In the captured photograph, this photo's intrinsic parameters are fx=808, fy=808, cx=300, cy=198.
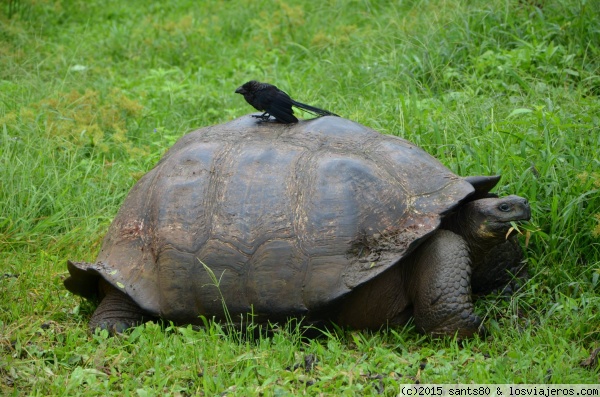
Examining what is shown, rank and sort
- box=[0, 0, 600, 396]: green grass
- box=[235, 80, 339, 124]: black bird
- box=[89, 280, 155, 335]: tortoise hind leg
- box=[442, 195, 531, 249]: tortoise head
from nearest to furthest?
box=[0, 0, 600, 396]: green grass < box=[442, 195, 531, 249]: tortoise head < box=[89, 280, 155, 335]: tortoise hind leg < box=[235, 80, 339, 124]: black bird

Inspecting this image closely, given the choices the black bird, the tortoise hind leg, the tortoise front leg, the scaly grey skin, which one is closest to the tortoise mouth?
the scaly grey skin

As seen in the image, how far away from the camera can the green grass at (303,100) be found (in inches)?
165

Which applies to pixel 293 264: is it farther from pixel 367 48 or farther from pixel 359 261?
pixel 367 48

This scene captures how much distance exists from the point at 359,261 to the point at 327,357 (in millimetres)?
564

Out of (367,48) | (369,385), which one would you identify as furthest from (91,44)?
(369,385)

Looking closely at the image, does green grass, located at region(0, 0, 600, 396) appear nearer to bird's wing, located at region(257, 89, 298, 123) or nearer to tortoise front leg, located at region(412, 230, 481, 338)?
tortoise front leg, located at region(412, 230, 481, 338)

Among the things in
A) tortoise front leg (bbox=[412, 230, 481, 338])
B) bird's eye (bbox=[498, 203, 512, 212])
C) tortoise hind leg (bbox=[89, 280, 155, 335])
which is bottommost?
tortoise hind leg (bbox=[89, 280, 155, 335])

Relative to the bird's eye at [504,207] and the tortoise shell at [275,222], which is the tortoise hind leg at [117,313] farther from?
the bird's eye at [504,207]

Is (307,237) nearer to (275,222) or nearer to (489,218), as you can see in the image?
(275,222)

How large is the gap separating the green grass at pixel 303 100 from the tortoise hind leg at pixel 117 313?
138 millimetres

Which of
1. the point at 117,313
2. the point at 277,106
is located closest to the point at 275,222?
the point at 277,106

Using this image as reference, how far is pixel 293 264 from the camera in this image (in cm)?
453

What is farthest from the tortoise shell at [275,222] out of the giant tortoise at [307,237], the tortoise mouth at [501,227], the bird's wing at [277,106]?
the tortoise mouth at [501,227]

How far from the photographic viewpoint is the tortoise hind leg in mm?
4836
